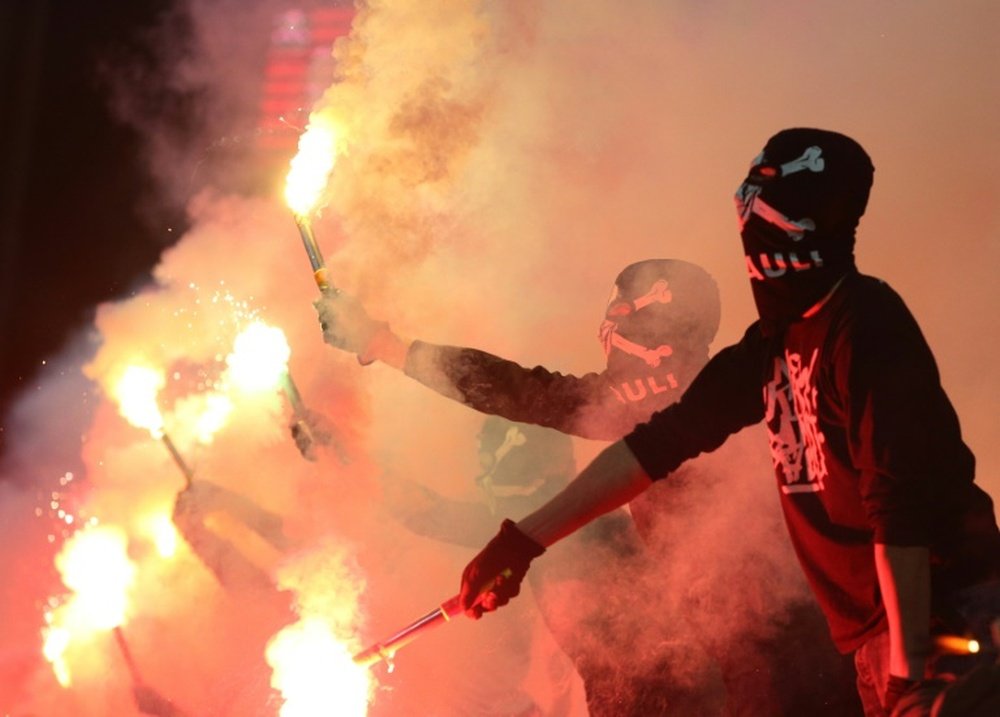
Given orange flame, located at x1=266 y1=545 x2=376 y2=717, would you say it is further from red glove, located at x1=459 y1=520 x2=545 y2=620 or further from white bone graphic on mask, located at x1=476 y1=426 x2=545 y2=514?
white bone graphic on mask, located at x1=476 y1=426 x2=545 y2=514

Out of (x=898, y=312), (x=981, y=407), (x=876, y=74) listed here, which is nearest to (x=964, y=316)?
(x=981, y=407)

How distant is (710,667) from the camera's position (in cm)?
375

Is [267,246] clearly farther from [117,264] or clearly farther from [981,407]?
[981,407]

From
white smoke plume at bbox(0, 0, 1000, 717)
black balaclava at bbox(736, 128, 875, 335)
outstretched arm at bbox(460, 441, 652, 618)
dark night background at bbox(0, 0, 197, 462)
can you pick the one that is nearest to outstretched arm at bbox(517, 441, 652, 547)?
outstretched arm at bbox(460, 441, 652, 618)

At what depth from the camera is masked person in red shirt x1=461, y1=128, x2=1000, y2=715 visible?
1982 millimetres

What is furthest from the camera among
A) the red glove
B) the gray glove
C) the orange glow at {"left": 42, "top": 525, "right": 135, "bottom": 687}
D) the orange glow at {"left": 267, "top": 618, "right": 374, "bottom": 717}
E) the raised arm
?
the orange glow at {"left": 42, "top": 525, "right": 135, "bottom": 687}

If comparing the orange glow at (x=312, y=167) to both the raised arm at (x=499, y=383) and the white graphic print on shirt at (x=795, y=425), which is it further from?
the white graphic print on shirt at (x=795, y=425)

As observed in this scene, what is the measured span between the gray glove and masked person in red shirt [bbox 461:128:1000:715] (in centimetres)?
140

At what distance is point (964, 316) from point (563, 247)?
2.01m

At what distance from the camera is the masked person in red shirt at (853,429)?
6.50 ft

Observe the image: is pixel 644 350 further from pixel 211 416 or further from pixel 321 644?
pixel 211 416

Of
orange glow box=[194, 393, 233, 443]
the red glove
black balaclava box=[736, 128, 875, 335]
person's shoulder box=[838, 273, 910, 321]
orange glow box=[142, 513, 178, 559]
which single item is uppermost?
orange glow box=[194, 393, 233, 443]

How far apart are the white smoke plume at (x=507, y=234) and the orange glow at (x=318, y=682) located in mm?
502

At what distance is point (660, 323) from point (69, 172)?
4.83 metres
